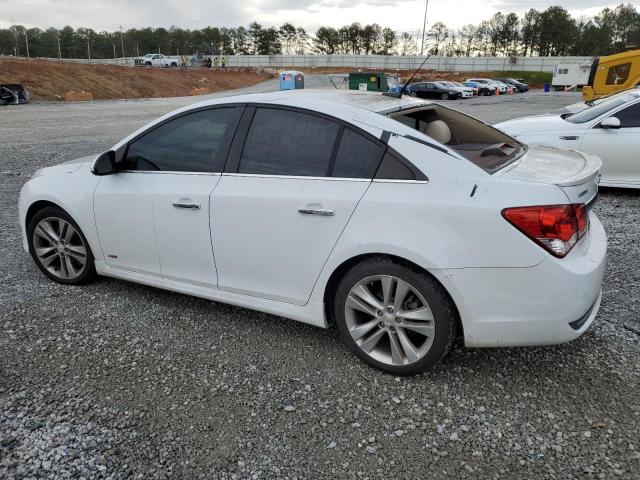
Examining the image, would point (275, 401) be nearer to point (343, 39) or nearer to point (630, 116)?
point (630, 116)

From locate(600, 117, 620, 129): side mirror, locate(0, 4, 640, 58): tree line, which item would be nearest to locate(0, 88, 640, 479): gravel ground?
locate(600, 117, 620, 129): side mirror

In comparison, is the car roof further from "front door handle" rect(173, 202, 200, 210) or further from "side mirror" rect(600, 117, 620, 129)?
"side mirror" rect(600, 117, 620, 129)

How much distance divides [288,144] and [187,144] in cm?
83

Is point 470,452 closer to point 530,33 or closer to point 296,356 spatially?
point 296,356

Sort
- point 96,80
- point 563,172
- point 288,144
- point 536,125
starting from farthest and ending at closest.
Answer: point 96,80
point 536,125
point 288,144
point 563,172

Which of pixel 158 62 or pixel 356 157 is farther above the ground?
pixel 158 62

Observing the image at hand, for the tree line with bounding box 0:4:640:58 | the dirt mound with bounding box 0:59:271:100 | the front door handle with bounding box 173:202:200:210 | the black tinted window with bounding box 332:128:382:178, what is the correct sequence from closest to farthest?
the black tinted window with bounding box 332:128:382:178 < the front door handle with bounding box 173:202:200:210 < the dirt mound with bounding box 0:59:271:100 < the tree line with bounding box 0:4:640:58

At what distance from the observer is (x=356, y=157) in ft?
9.82

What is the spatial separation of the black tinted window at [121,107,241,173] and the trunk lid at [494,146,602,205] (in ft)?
5.88

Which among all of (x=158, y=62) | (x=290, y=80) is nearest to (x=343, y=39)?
(x=158, y=62)

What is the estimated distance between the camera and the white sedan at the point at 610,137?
7117mm

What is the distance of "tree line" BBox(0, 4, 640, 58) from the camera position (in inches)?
3684

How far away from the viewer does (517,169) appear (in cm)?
292

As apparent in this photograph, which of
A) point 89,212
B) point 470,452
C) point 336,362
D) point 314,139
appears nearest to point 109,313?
point 89,212
